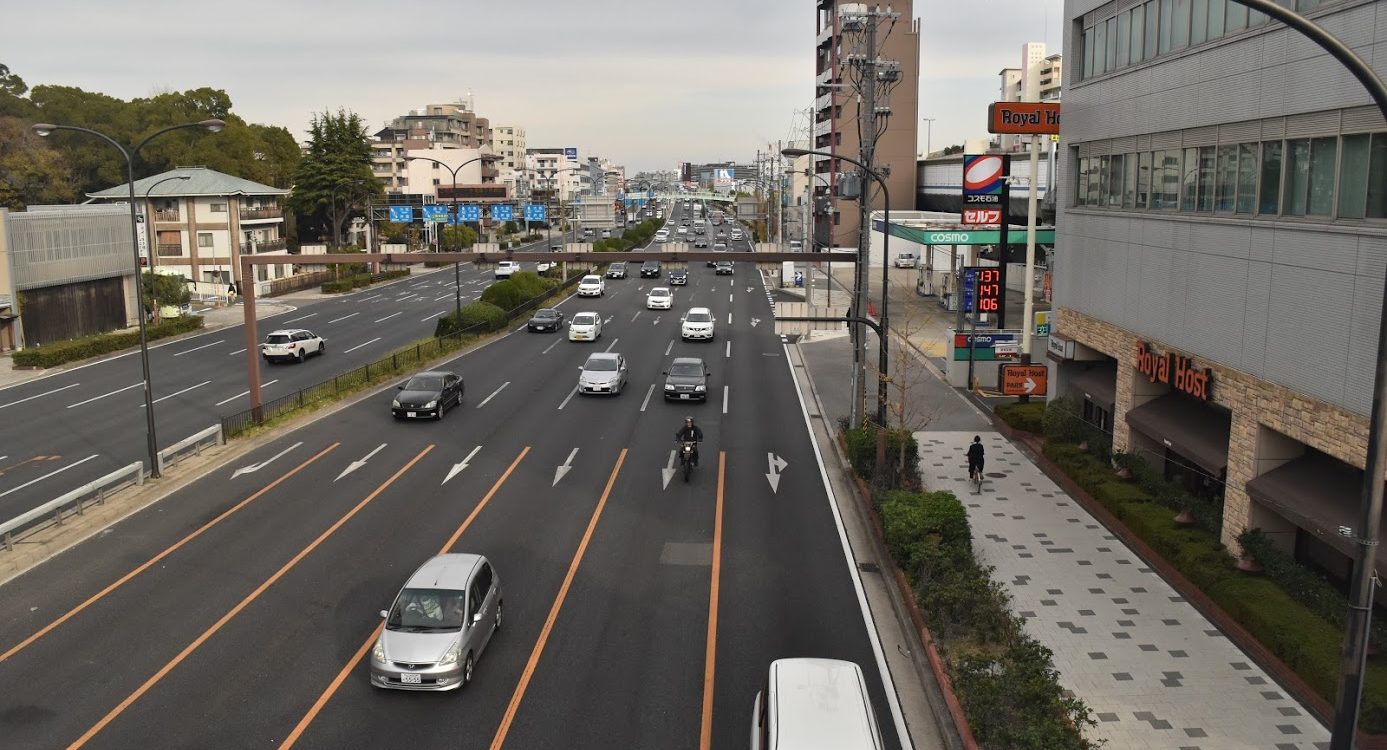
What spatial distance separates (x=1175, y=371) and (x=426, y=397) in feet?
76.3

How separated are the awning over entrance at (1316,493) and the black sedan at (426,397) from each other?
24901 millimetres

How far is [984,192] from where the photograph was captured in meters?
37.3

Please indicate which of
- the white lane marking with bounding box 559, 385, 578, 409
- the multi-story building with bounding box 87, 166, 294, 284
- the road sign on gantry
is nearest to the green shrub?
the road sign on gantry

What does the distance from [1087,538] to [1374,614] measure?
22.9 ft

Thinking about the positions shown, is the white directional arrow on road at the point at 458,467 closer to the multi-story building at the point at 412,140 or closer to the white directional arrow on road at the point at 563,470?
the white directional arrow on road at the point at 563,470

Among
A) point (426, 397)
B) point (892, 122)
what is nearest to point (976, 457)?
point (426, 397)

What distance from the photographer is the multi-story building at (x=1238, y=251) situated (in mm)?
16203

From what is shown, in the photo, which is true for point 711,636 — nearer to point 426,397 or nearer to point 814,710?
point 814,710

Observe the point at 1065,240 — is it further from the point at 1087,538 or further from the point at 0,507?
the point at 0,507

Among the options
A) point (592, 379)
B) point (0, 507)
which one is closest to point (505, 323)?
point (592, 379)

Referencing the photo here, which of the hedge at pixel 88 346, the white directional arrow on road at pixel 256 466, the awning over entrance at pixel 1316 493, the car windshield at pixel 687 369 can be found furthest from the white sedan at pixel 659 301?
the awning over entrance at pixel 1316 493

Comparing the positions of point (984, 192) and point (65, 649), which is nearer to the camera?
point (65, 649)

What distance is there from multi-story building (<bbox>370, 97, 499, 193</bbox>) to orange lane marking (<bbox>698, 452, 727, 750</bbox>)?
135 metres

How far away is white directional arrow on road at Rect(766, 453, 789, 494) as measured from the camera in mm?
27438
